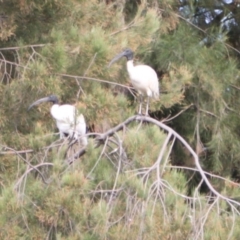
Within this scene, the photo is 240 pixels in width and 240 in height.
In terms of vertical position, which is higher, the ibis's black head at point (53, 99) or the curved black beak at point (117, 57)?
the curved black beak at point (117, 57)

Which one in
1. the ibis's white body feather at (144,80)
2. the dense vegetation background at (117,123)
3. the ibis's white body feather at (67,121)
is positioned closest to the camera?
the dense vegetation background at (117,123)

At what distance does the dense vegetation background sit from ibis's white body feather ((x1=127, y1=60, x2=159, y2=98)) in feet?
0.31

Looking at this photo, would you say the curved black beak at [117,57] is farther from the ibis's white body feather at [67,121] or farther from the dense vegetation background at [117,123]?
the ibis's white body feather at [67,121]

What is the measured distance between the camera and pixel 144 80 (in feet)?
12.8

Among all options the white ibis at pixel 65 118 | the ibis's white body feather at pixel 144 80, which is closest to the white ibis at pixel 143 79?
the ibis's white body feather at pixel 144 80

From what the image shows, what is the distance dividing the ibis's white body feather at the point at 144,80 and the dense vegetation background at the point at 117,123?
0.09 meters

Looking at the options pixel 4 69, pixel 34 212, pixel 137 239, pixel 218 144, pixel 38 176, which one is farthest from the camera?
pixel 218 144

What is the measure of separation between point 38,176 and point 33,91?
4.44 ft

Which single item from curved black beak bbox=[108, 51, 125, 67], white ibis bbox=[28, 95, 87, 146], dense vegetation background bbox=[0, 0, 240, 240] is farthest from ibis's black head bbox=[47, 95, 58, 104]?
curved black beak bbox=[108, 51, 125, 67]

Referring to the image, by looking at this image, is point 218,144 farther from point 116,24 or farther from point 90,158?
point 90,158

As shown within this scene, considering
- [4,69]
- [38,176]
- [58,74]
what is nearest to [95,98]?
[58,74]

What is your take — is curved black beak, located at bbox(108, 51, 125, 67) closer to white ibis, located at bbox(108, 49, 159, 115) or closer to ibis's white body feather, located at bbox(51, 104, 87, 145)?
white ibis, located at bbox(108, 49, 159, 115)

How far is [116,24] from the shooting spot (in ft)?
15.6

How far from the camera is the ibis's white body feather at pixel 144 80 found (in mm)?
3896
